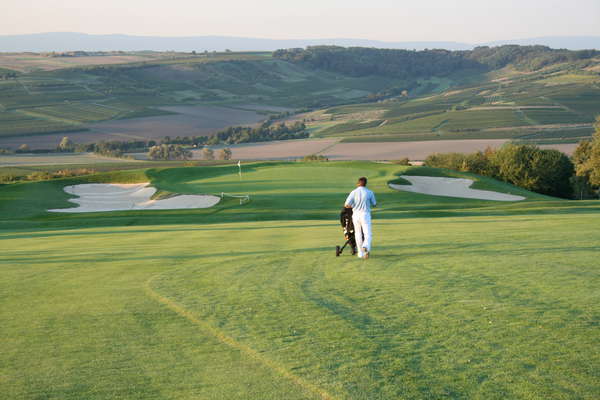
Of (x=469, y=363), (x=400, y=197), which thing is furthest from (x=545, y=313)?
(x=400, y=197)

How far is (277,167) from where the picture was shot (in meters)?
58.0

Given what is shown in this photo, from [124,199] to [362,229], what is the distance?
35.2 meters

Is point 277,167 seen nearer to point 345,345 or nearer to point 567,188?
point 567,188

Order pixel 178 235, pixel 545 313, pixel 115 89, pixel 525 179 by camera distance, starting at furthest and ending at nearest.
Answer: pixel 115 89
pixel 525 179
pixel 178 235
pixel 545 313

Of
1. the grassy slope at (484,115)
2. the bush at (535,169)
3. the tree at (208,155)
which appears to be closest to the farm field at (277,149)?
the tree at (208,155)

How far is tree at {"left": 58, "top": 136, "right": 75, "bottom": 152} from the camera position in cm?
10419

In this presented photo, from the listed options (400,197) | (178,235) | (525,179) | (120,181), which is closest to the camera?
(178,235)

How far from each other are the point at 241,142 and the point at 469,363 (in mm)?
116314

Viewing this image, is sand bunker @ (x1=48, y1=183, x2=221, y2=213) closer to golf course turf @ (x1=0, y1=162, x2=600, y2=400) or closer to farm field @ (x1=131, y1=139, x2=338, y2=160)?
golf course turf @ (x1=0, y1=162, x2=600, y2=400)

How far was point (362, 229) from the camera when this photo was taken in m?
15.4

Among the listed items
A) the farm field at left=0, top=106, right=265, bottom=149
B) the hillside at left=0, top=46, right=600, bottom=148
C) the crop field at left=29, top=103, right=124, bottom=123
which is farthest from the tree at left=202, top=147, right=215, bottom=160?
the crop field at left=29, top=103, right=124, bottom=123

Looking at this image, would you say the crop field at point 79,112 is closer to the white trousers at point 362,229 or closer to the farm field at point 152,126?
the farm field at point 152,126

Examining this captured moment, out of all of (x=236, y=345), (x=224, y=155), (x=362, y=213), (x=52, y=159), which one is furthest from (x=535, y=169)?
(x=52, y=159)

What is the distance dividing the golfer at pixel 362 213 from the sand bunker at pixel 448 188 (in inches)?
1213
